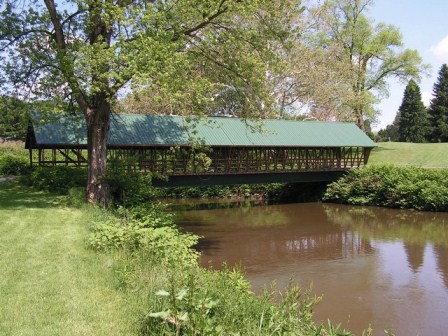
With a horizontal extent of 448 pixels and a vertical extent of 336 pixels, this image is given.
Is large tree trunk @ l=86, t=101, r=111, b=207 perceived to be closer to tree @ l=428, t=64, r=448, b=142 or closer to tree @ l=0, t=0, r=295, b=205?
tree @ l=0, t=0, r=295, b=205

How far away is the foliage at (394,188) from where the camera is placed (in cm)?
2633

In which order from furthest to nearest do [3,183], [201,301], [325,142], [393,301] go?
[325,142], [3,183], [393,301], [201,301]

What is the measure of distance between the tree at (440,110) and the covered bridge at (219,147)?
99.6ft

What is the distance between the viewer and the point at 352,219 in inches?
976

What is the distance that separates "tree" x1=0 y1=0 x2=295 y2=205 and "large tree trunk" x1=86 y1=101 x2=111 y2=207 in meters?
0.04

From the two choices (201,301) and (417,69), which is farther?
(417,69)

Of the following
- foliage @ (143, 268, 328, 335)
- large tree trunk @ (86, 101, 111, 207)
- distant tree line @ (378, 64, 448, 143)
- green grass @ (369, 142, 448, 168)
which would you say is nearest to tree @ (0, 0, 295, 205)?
large tree trunk @ (86, 101, 111, 207)

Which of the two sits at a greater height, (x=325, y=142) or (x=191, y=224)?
(x=325, y=142)

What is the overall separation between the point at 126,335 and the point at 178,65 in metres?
9.59

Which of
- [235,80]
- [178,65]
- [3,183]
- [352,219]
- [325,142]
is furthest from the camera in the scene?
[325,142]

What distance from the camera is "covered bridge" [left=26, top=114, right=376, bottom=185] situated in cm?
2319

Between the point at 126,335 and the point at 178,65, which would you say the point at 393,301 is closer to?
the point at 126,335

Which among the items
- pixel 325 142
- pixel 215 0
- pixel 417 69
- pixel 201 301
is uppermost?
pixel 417 69

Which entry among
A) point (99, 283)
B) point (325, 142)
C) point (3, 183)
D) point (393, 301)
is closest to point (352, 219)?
point (325, 142)
